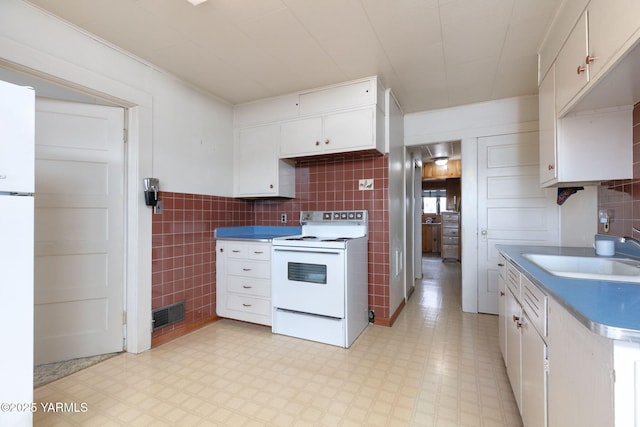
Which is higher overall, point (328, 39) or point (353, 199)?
point (328, 39)

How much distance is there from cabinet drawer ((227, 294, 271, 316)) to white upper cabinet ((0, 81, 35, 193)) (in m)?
1.95

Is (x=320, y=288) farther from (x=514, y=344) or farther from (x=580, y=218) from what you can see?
(x=580, y=218)

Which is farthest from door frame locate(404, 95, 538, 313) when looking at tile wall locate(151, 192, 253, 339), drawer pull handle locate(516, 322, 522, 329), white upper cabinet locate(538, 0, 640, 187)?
tile wall locate(151, 192, 253, 339)

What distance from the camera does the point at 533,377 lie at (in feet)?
4.14

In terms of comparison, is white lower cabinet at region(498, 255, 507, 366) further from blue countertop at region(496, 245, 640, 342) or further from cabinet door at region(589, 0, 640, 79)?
cabinet door at region(589, 0, 640, 79)

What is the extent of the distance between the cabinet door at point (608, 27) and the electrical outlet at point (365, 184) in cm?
187

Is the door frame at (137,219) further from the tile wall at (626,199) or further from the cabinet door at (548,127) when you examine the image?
the tile wall at (626,199)

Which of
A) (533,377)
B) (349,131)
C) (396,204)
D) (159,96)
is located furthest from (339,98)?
(533,377)

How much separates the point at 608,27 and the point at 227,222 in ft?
10.4

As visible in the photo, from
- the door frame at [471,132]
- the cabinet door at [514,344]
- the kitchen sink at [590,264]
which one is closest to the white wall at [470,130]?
the door frame at [471,132]

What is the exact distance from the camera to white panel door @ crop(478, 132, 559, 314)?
302 cm

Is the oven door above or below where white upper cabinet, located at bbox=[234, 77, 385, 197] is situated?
below

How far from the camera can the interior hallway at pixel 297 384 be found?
1596mm

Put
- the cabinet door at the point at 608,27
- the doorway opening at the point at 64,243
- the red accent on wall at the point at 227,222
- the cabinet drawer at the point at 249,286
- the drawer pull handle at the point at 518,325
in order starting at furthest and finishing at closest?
the cabinet drawer at the point at 249,286
the red accent on wall at the point at 227,222
the doorway opening at the point at 64,243
the drawer pull handle at the point at 518,325
the cabinet door at the point at 608,27
